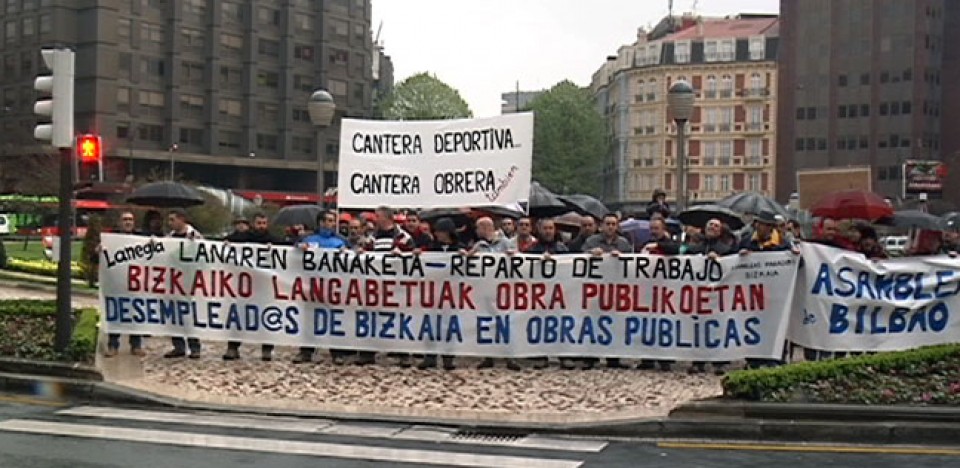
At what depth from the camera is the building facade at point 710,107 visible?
105250 mm

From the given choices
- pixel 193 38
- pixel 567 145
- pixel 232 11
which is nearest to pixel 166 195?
pixel 193 38

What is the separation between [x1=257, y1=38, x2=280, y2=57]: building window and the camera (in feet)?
287

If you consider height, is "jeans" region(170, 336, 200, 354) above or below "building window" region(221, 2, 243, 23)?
below

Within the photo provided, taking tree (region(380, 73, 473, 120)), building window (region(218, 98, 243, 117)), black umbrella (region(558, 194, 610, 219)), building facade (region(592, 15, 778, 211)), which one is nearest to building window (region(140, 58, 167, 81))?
building window (region(218, 98, 243, 117))

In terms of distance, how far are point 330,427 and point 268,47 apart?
81661 mm

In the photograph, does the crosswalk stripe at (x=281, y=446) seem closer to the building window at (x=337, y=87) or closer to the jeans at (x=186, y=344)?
the jeans at (x=186, y=344)

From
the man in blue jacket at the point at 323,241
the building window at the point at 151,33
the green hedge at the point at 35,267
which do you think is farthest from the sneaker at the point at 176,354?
the building window at the point at 151,33

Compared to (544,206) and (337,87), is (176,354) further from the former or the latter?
(337,87)

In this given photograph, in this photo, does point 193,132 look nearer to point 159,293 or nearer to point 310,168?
point 310,168

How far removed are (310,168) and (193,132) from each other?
10302 mm

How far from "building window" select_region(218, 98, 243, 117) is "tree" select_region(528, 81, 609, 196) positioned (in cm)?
2591

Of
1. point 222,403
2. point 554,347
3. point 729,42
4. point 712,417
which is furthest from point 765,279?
point 729,42

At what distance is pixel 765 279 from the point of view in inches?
484

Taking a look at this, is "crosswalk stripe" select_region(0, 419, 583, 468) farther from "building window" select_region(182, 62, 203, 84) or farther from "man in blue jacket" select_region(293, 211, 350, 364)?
"building window" select_region(182, 62, 203, 84)
